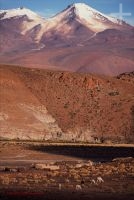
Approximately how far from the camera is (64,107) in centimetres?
8900

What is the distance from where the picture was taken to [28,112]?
8288 centimetres

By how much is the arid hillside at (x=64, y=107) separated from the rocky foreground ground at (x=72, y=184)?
4078 centimetres

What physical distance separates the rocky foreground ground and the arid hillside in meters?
40.8

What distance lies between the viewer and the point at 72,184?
3038 cm

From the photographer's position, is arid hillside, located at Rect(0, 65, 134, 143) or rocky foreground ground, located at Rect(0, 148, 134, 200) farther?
arid hillside, located at Rect(0, 65, 134, 143)

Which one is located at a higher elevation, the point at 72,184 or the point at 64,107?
the point at 72,184

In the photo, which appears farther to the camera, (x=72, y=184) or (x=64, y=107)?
(x=64, y=107)

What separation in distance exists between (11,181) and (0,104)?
51575 mm

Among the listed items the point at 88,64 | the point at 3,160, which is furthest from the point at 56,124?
the point at 88,64

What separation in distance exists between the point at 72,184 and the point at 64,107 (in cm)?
5869

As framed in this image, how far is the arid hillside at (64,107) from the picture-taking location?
8131 centimetres

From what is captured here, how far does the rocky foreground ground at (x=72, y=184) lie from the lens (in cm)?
2622

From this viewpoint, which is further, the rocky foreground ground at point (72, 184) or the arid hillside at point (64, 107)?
the arid hillside at point (64, 107)

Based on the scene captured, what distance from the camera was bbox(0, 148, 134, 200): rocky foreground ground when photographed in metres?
26.2
